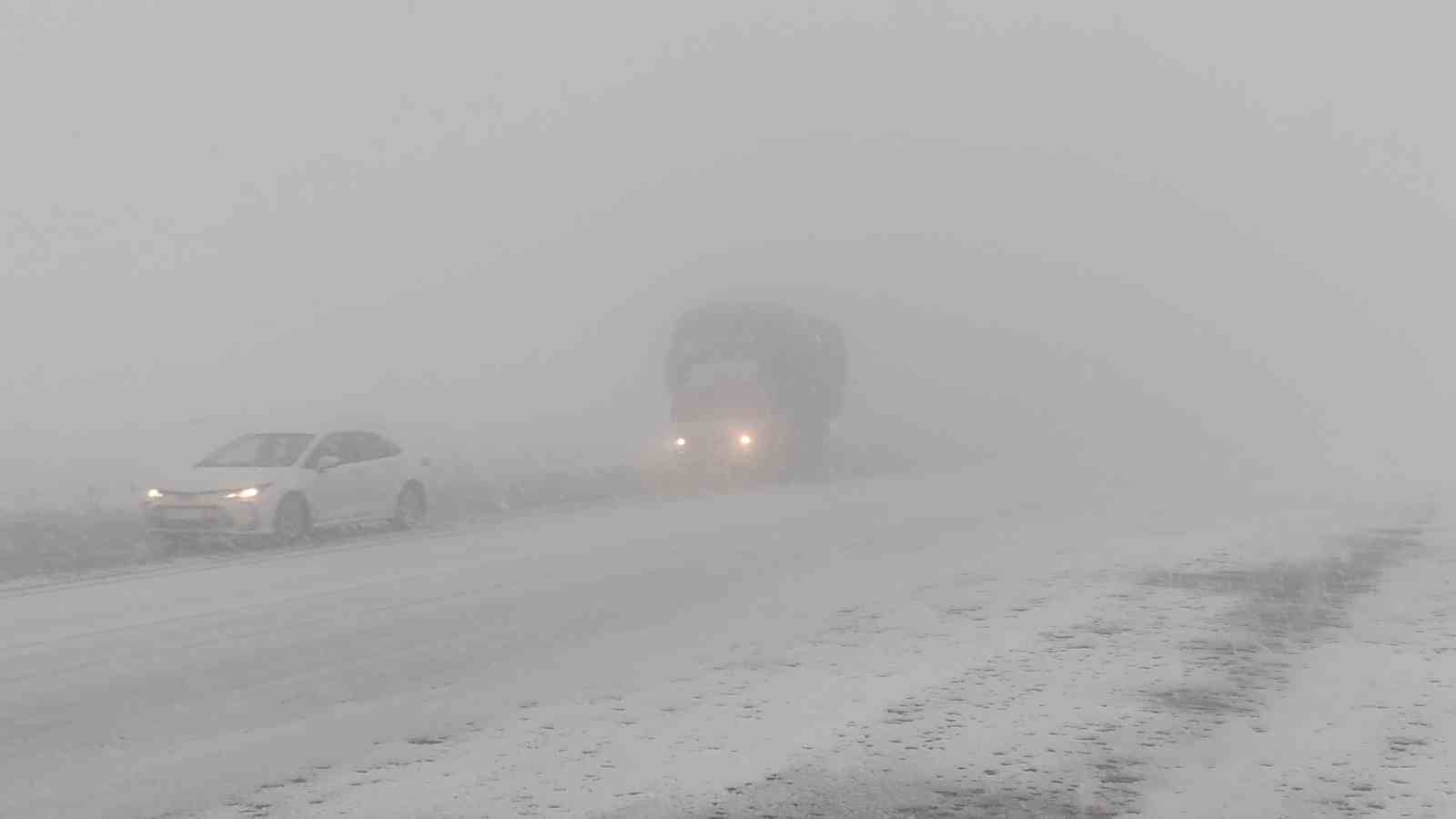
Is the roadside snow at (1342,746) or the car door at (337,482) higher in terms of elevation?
the car door at (337,482)

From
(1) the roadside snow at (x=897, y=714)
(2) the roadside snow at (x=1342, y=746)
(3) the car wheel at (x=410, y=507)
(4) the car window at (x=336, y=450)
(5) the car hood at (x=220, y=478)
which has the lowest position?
(2) the roadside snow at (x=1342, y=746)

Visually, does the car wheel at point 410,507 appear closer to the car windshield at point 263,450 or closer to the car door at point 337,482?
the car door at point 337,482

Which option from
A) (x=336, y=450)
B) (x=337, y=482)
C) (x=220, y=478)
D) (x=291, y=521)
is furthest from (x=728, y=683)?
(x=336, y=450)

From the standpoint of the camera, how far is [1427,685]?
8.50m

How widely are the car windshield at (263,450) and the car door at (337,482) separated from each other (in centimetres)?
27

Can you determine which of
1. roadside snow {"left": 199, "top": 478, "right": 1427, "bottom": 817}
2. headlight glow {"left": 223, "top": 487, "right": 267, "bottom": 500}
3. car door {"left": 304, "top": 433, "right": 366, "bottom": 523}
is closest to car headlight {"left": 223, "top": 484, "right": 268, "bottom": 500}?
headlight glow {"left": 223, "top": 487, "right": 267, "bottom": 500}

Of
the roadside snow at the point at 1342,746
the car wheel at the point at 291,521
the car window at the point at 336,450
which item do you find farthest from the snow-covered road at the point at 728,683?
the car window at the point at 336,450

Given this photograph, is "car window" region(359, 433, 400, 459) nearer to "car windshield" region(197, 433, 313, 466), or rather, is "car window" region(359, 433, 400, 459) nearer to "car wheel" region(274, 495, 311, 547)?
"car windshield" region(197, 433, 313, 466)

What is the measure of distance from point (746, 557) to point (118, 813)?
10.3m

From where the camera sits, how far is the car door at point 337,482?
17719mm

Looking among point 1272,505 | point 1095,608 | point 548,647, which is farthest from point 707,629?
point 1272,505

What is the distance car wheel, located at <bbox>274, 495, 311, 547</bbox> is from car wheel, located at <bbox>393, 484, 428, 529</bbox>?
79.7 inches

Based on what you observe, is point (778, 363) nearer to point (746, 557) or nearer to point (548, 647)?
point (746, 557)

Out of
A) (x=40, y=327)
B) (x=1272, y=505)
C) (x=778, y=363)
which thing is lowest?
(x=1272, y=505)
